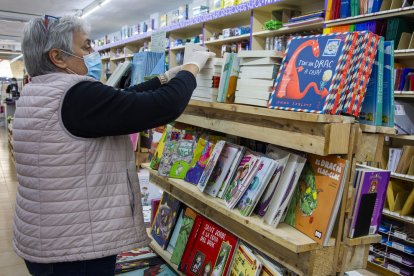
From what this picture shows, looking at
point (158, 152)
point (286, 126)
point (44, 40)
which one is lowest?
point (158, 152)

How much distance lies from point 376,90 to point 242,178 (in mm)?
667

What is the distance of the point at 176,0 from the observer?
8461 millimetres

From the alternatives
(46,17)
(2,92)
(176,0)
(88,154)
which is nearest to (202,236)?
(88,154)

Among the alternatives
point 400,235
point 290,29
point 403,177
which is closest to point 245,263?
point 403,177

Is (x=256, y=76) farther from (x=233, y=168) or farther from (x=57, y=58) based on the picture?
(x=57, y=58)

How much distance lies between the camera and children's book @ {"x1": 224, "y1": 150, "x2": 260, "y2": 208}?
1.57 meters

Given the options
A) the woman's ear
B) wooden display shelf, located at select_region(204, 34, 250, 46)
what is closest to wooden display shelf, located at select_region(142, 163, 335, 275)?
the woman's ear

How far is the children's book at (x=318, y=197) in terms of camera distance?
132 centimetres

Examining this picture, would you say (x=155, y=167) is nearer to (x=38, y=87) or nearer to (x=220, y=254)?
(x=220, y=254)

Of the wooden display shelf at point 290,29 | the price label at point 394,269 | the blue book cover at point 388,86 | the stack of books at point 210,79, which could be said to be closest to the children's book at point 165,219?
the stack of books at point 210,79

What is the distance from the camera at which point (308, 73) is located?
1.40 m

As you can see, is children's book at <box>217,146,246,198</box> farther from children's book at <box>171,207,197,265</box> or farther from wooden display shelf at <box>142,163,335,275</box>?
children's book at <box>171,207,197,265</box>

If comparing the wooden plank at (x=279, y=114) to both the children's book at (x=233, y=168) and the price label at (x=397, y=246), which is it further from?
the price label at (x=397, y=246)

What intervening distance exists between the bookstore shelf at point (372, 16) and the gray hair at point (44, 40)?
286cm
